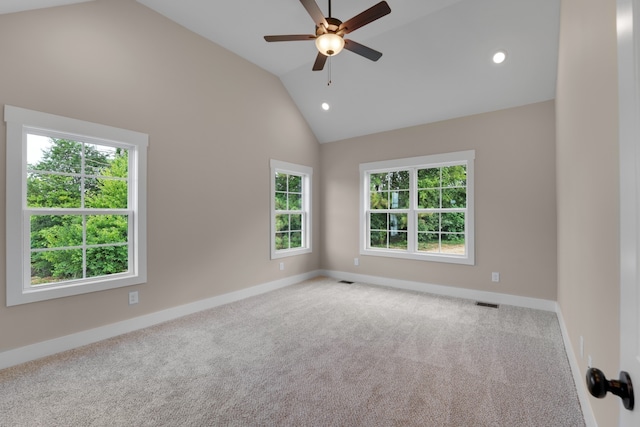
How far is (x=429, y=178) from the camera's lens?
15.3ft

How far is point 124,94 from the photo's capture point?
10.1 ft

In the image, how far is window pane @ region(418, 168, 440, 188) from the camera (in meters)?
4.61

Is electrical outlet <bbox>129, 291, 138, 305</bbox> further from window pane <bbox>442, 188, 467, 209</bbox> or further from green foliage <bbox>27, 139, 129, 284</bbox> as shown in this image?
window pane <bbox>442, 188, 467, 209</bbox>

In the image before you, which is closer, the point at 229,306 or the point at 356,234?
the point at 229,306

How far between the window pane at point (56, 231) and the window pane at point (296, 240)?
3.03 metres

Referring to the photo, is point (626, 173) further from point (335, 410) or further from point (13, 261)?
point (13, 261)

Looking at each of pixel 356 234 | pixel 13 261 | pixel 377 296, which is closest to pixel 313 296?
pixel 377 296

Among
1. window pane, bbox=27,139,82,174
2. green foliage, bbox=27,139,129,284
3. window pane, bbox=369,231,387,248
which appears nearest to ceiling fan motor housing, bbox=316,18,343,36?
green foliage, bbox=27,139,129,284

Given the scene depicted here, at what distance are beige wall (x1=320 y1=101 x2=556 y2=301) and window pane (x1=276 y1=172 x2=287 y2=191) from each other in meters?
1.75

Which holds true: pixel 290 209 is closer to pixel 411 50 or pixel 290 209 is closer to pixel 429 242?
pixel 429 242

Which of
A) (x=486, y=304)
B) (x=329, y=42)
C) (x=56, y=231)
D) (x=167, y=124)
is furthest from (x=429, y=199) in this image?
(x=56, y=231)

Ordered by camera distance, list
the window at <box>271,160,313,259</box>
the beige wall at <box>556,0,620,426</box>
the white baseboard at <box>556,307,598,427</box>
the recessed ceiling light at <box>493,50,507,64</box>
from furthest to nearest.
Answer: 1. the window at <box>271,160,313,259</box>
2. the recessed ceiling light at <box>493,50,507,64</box>
3. the white baseboard at <box>556,307,598,427</box>
4. the beige wall at <box>556,0,620,426</box>

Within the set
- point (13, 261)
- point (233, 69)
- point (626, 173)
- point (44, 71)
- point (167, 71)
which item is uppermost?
point (233, 69)

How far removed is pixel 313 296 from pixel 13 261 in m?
3.22
